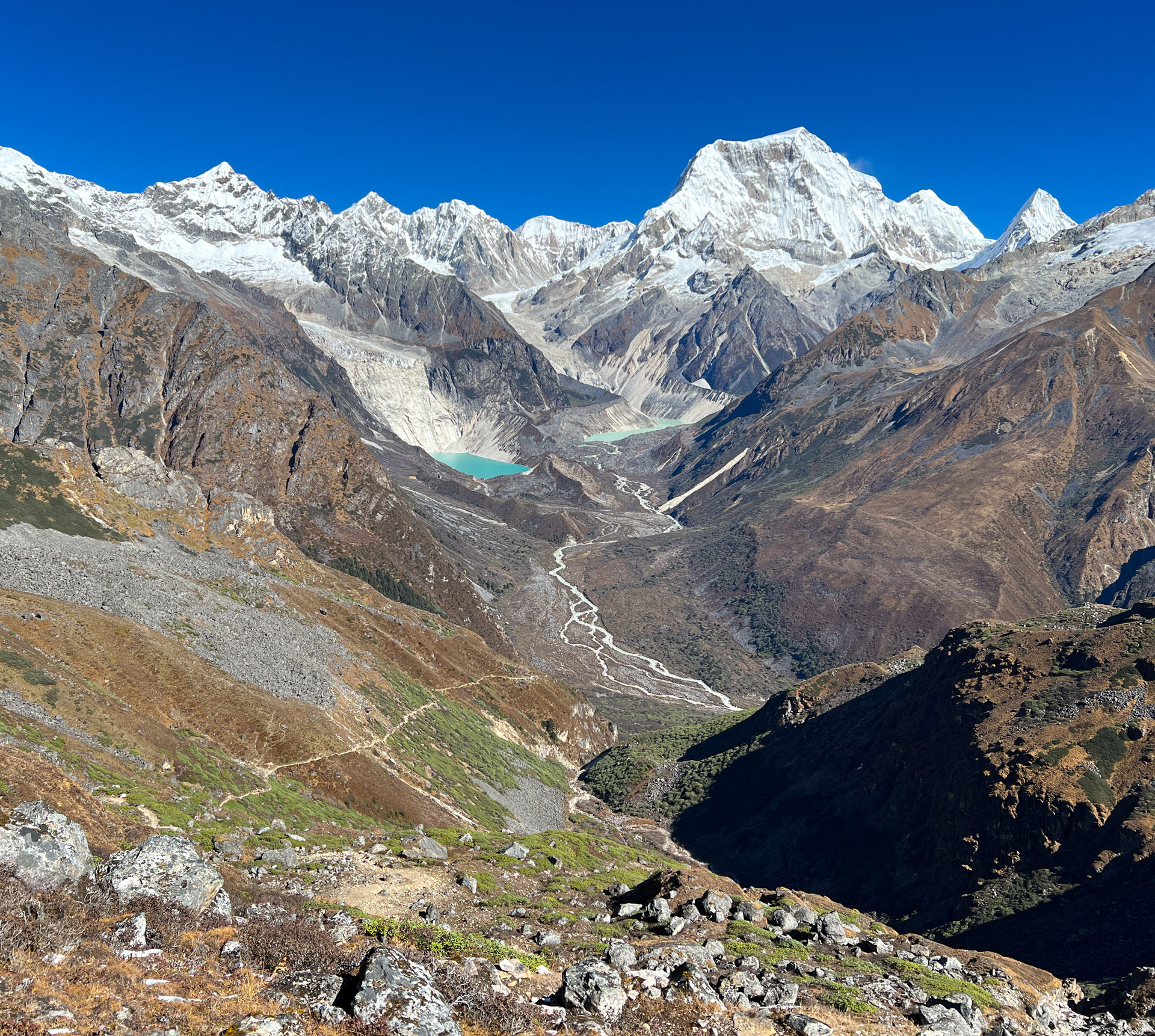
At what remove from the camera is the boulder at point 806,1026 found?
79.3ft

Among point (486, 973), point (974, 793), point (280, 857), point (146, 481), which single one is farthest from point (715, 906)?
point (146, 481)

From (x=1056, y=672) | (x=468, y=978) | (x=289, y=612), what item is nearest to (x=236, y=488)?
(x=289, y=612)

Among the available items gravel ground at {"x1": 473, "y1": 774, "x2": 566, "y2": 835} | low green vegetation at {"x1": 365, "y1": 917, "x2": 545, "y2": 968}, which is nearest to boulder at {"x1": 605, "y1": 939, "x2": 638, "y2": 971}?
low green vegetation at {"x1": 365, "y1": 917, "x2": 545, "y2": 968}

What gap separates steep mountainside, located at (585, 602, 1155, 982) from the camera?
5931cm

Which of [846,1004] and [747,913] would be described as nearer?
[846,1004]

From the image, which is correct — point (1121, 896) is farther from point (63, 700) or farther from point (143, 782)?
point (63, 700)

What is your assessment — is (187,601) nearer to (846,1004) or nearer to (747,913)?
(747,913)

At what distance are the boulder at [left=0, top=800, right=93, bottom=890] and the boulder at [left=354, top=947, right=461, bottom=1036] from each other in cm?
918

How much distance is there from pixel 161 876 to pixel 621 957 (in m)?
14.2

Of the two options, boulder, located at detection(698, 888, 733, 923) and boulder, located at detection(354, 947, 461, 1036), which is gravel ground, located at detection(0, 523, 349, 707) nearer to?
boulder, located at detection(698, 888, 733, 923)

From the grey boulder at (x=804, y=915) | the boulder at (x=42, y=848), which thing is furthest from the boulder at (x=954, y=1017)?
the boulder at (x=42, y=848)

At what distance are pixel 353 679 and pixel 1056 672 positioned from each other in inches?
2786

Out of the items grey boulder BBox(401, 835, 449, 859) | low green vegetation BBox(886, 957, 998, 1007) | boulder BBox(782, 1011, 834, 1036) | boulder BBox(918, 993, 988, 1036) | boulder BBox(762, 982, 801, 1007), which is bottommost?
grey boulder BBox(401, 835, 449, 859)

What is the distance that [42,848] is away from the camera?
21609 millimetres
